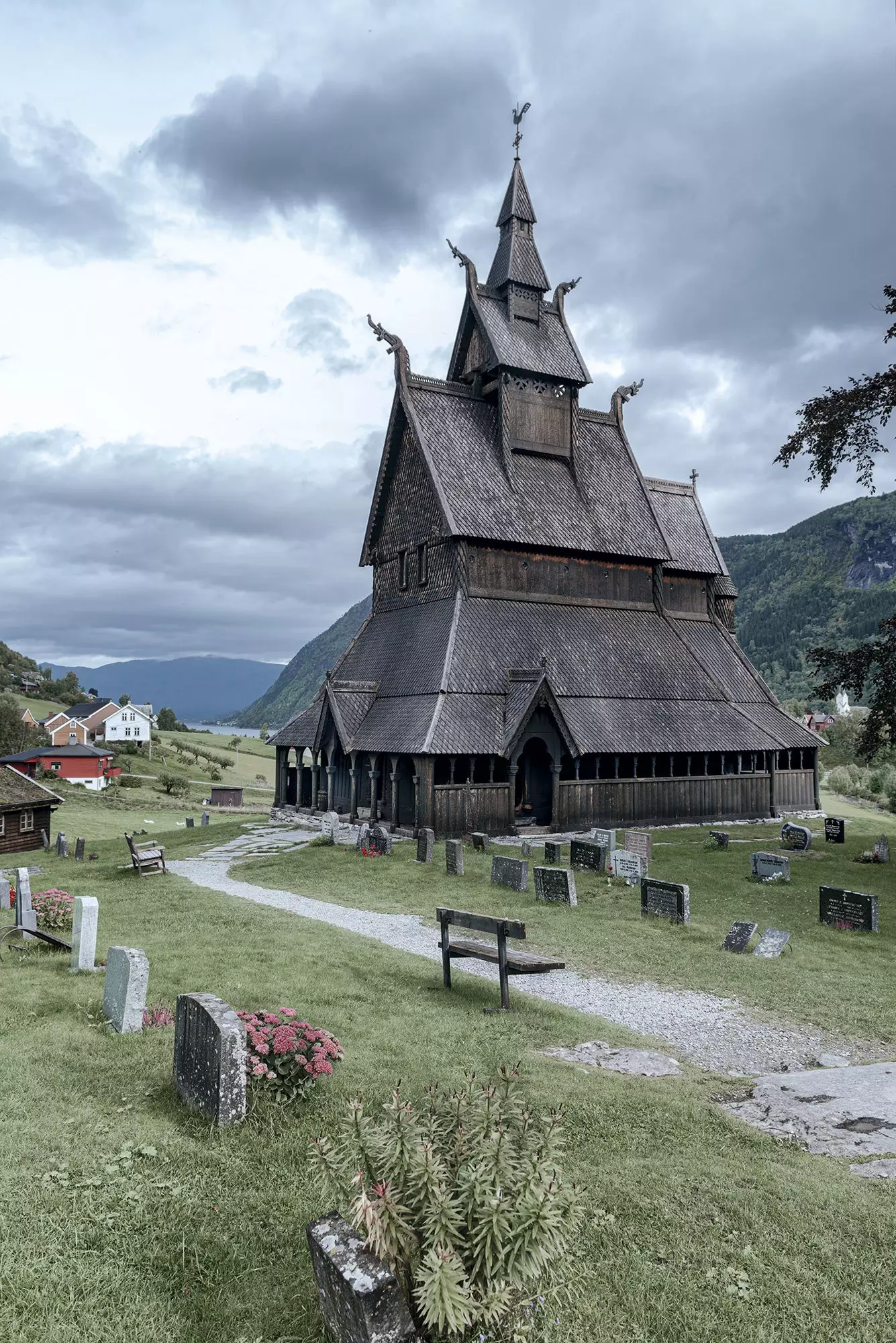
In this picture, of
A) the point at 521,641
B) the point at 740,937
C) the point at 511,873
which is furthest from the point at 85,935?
the point at 521,641

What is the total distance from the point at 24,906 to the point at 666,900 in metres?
12.9

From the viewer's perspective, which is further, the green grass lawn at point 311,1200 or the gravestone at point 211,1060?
the gravestone at point 211,1060

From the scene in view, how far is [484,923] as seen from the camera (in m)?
12.3

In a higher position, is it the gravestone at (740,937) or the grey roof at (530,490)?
the grey roof at (530,490)

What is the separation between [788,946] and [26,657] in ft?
591

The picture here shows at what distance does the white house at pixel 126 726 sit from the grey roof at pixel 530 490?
276 feet

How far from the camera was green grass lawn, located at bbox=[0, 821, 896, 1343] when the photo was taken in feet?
17.3

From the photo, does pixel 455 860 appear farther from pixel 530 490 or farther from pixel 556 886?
pixel 530 490

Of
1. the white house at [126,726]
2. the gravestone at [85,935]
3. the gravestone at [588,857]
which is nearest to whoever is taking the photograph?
the gravestone at [85,935]

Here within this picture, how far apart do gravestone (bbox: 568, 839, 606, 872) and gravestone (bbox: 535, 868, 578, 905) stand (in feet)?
15.2

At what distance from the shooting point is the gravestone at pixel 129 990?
31.2 feet

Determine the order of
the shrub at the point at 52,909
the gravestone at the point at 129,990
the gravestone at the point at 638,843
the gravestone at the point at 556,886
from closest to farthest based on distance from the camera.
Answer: the gravestone at the point at 129,990
the shrub at the point at 52,909
the gravestone at the point at 556,886
the gravestone at the point at 638,843

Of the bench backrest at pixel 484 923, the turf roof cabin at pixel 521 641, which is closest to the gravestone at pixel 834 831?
the turf roof cabin at pixel 521 641

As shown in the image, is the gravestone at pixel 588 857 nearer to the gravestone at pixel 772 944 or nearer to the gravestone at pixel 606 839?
the gravestone at pixel 606 839
